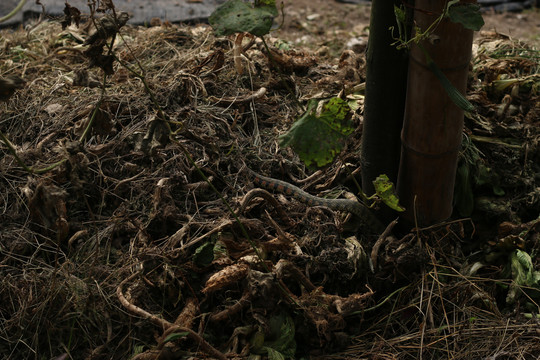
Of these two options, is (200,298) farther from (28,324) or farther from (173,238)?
(28,324)

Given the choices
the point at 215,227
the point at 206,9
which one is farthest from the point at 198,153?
the point at 206,9

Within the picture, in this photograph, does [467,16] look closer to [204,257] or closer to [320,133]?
[320,133]

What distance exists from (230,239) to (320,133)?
2.11 ft

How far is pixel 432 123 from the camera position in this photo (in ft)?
7.36

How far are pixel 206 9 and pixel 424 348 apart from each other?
3.98 meters

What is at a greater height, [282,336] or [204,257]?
[204,257]

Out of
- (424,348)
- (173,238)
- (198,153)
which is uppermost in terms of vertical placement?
(198,153)

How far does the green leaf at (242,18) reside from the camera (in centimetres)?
194

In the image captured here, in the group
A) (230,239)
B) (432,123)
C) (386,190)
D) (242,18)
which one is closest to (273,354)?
(230,239)

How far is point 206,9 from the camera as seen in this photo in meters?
5.25

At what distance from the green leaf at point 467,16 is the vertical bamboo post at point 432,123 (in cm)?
10

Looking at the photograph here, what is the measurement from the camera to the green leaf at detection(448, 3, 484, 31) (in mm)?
1807

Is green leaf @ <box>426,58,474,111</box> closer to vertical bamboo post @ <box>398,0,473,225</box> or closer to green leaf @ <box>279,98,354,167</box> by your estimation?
vertical bamboo post @ <box>398,0,473,225</box>

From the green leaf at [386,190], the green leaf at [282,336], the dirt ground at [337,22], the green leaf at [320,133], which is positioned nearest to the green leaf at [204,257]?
the green leaf at [282,336]
